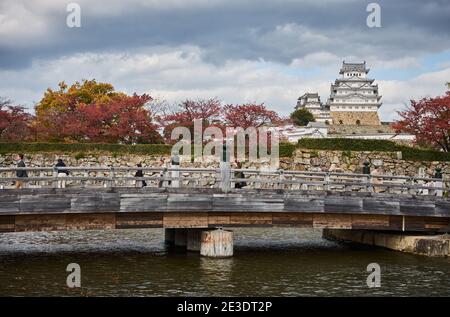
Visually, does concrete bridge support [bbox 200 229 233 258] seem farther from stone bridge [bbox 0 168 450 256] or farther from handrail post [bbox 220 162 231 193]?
handrail post [bbox 220 162 231 193]

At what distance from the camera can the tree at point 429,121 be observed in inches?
1871

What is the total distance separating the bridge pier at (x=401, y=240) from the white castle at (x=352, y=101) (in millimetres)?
82823

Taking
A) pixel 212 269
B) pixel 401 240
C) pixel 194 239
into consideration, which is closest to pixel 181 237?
pixel 194 239

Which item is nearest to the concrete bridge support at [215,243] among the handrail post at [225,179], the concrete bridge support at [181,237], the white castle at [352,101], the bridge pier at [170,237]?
the handrail post at [225,179]

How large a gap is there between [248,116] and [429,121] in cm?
1576

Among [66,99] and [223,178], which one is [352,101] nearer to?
[66,99]

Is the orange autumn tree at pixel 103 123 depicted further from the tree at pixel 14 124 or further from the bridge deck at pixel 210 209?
the bridge deck at pixel 210 209

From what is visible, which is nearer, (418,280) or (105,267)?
(418,280)

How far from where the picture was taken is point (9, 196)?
19.9m

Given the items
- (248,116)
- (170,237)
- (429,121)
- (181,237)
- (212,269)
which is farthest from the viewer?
(248,116)

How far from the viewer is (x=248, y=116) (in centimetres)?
5312
